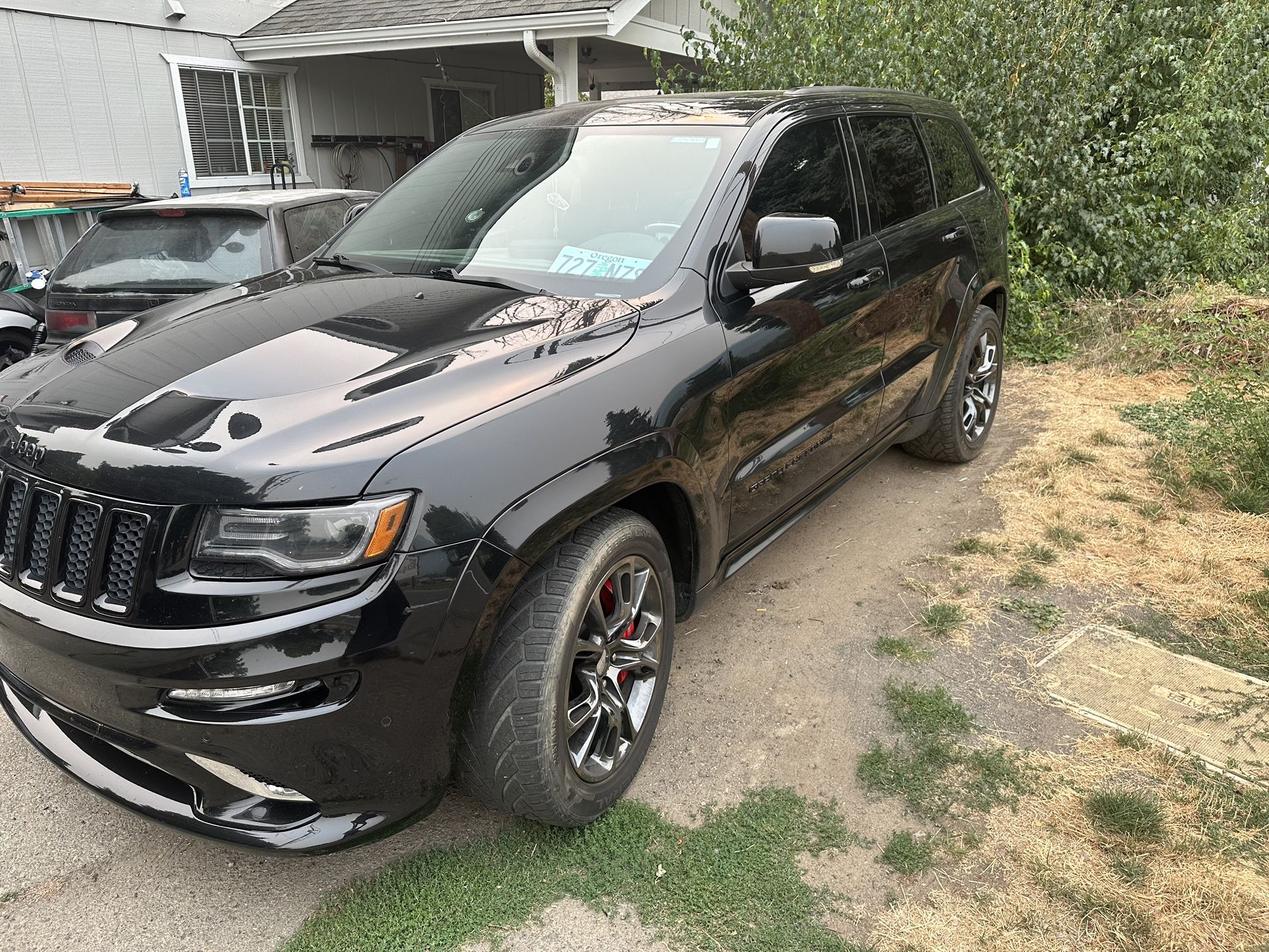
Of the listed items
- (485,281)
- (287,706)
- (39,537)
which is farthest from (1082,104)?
(39,537)

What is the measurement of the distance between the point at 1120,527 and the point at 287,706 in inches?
157

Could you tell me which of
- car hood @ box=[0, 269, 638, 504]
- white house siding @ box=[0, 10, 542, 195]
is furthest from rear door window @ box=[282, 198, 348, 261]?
white house siding @ box=[0, 10, 542, 195]

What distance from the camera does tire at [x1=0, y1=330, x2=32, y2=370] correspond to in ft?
21.3

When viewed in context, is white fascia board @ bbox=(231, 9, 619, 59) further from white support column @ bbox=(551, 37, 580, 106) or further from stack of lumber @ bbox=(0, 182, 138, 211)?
stack of lumber @ bbox=(0, 182, 138, 211)

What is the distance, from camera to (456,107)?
14.4m

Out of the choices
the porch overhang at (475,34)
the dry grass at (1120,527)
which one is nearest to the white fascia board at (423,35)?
the porch overhang at (475,34)

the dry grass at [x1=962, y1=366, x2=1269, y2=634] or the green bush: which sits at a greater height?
the green bush

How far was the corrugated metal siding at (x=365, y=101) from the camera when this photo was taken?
1234 centimetres

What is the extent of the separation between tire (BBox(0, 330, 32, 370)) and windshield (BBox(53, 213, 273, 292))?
1583mm

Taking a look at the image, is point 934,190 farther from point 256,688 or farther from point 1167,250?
point 1167,250

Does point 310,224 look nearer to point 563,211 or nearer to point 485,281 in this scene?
point 563,211

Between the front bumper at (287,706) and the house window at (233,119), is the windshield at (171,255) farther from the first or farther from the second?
the house window at (233,119)

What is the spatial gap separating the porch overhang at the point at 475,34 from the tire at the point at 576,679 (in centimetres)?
773

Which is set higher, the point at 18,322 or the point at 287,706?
the point at 18,322
